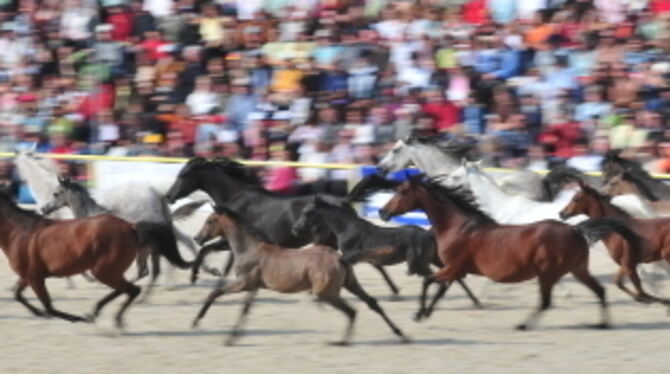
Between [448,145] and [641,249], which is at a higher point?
[448,145]

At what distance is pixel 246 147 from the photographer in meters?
17.4

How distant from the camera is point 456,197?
11633 mm

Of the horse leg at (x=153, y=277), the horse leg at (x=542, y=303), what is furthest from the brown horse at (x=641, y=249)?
the horse leg at (x=153, y=277)

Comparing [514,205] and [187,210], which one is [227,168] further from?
[514,205]

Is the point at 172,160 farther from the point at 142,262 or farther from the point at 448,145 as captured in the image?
the point at 142,262

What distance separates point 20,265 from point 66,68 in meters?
8.24

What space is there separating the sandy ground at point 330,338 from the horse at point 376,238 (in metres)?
0.43

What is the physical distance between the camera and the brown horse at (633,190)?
1351cm

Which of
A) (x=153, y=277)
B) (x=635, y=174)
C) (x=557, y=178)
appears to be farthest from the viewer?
(x=557, y=178)

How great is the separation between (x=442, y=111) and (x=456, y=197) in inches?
208

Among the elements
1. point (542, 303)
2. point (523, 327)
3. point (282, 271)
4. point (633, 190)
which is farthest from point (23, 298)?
point (633, 190)

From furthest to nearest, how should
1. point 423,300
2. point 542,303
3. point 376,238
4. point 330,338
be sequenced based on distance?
point 376,238 < point 423,300 < point 542,303 < point 330,338

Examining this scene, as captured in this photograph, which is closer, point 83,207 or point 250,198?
point 83,207

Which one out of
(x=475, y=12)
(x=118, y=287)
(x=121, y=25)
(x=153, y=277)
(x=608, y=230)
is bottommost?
(x=153, y=277)
